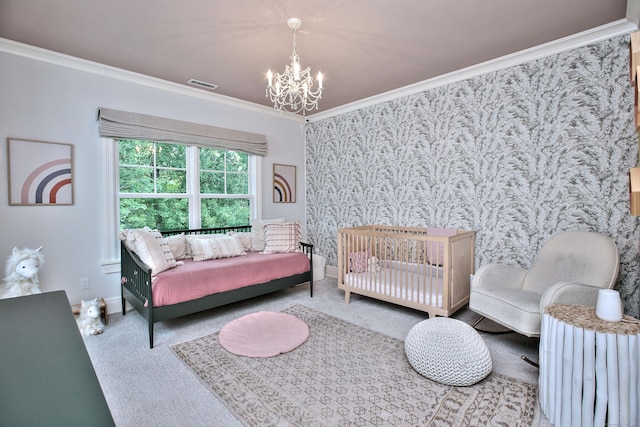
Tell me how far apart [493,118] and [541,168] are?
0.65 meters

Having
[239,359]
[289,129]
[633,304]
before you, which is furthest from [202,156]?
[633,304]

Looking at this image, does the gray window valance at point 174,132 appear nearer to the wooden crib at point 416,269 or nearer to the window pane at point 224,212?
the window pane at point 224,212

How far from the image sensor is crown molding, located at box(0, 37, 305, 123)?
8.52 feet

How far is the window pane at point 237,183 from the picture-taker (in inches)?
161

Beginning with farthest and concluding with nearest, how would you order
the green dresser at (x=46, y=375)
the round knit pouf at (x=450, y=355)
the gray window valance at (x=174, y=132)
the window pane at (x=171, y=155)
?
the window pane at (x=171, y=155), the gray window valance at (x=174, y=132), the round knit pouf at (x=450, y=355), the green dresser at (x=46, y=375)

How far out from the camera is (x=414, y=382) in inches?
75.9

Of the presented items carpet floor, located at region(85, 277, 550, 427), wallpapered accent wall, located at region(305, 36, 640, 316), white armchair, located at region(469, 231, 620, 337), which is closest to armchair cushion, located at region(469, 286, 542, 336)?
white armchair, located at region(469, 231, 620, 337)

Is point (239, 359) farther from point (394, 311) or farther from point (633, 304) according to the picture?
point (633, 304)

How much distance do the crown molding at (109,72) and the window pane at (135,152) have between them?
610mm

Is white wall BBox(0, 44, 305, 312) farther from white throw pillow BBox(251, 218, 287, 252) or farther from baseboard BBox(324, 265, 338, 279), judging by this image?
baseboard BBox(324, 265, 338, 279)

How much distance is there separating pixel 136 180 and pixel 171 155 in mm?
471

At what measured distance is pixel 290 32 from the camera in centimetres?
240

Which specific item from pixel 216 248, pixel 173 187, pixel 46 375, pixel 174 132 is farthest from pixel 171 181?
pixel 46 375

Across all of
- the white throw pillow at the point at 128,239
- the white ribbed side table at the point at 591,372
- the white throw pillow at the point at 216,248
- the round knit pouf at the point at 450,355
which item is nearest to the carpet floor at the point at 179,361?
the white ribbed side table at the point at 591,372
